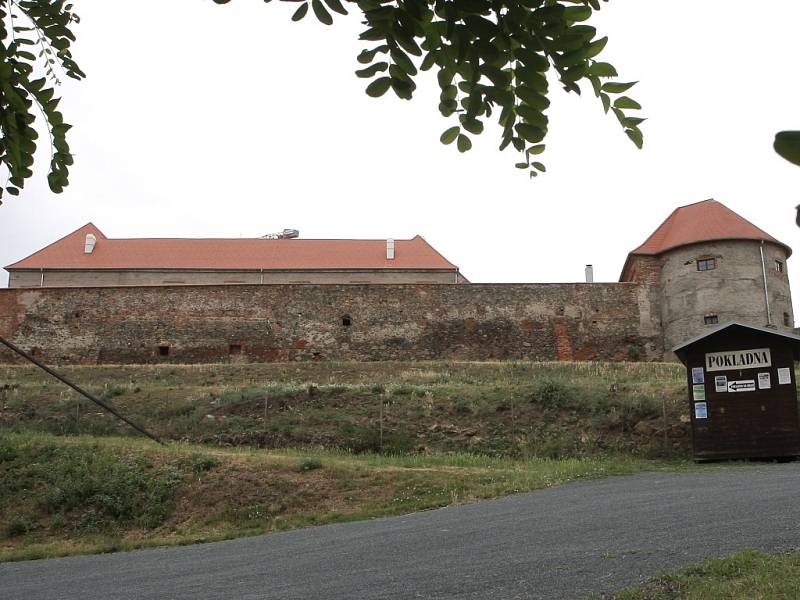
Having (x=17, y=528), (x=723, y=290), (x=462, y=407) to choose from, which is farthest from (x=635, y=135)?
(x=723, y=290)

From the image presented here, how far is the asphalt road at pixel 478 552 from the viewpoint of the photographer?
23.4ft

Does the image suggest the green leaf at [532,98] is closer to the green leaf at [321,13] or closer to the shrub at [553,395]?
the green leaf at [321,13]

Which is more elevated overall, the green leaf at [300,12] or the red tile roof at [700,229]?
the red tile roof at [700,229]

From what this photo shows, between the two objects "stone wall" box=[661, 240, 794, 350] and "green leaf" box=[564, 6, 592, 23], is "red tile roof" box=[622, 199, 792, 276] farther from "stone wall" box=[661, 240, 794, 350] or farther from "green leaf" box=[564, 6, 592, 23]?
"green leaf" box=[564, 6, 592, 23]

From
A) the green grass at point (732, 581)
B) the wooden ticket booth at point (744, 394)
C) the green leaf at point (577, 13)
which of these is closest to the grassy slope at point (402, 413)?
the wooden ticket booth at point (744, 394)

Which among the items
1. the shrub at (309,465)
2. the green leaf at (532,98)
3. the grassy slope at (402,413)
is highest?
the green leaf at (532,98)

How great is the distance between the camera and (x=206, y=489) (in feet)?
44.7

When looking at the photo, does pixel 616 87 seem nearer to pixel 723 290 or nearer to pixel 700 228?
pixel 723 290

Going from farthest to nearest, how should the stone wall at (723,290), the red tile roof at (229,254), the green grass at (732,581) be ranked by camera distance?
the red tile roof at (229,254) < the stone wall at (723,290) < the green grass at (732,581)

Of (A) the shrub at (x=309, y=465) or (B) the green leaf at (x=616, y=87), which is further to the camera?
(A) the shrub at (x=309, y=465)

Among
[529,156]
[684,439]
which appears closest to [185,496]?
[684,439]

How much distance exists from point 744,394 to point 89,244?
33.8m

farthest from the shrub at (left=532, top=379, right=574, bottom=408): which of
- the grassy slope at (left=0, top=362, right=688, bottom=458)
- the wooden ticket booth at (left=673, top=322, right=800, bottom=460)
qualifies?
the wooden ticket booth at (left=673, top=322, right=800, bottom=460)

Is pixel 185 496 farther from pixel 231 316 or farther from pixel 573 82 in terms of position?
pixel 231 316
